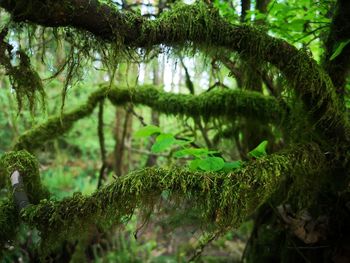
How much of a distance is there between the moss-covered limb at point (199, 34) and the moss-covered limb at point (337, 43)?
296 millimetres

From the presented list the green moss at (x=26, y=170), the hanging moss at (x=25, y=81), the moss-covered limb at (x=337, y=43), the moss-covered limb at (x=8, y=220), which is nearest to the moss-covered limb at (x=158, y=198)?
the moss-covered limb at (x=8, y=220)

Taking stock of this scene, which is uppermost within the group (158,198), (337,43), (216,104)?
(337,43)

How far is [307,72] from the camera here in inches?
82.0

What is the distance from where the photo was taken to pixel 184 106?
3791 millimetres

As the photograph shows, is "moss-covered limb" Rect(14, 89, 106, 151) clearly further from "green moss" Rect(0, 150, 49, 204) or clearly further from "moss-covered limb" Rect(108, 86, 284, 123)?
"green moss" Rect(0, 150, 49, 204)

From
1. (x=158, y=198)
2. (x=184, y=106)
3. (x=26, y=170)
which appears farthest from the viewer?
(x=184, y=106)

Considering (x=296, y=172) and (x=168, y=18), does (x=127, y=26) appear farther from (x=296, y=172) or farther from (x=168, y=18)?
(x=296, y=172)

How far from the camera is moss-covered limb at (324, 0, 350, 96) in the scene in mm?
2354

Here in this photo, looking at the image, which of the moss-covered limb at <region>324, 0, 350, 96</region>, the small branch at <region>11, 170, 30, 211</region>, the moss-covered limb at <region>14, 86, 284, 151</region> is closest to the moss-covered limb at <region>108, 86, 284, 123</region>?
the moss-covered limb at <region>14, 86, 284, 151</region>

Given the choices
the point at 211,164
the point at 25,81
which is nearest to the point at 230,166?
the point at 211,164

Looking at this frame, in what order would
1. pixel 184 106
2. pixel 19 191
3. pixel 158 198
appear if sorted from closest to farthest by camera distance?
pixel 158 198 → pixel 19 191 → pixel 184 106

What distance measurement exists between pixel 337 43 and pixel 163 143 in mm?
1278

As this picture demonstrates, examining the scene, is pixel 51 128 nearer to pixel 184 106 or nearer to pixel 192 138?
pixel 184 106

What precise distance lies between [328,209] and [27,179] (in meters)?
2.10
